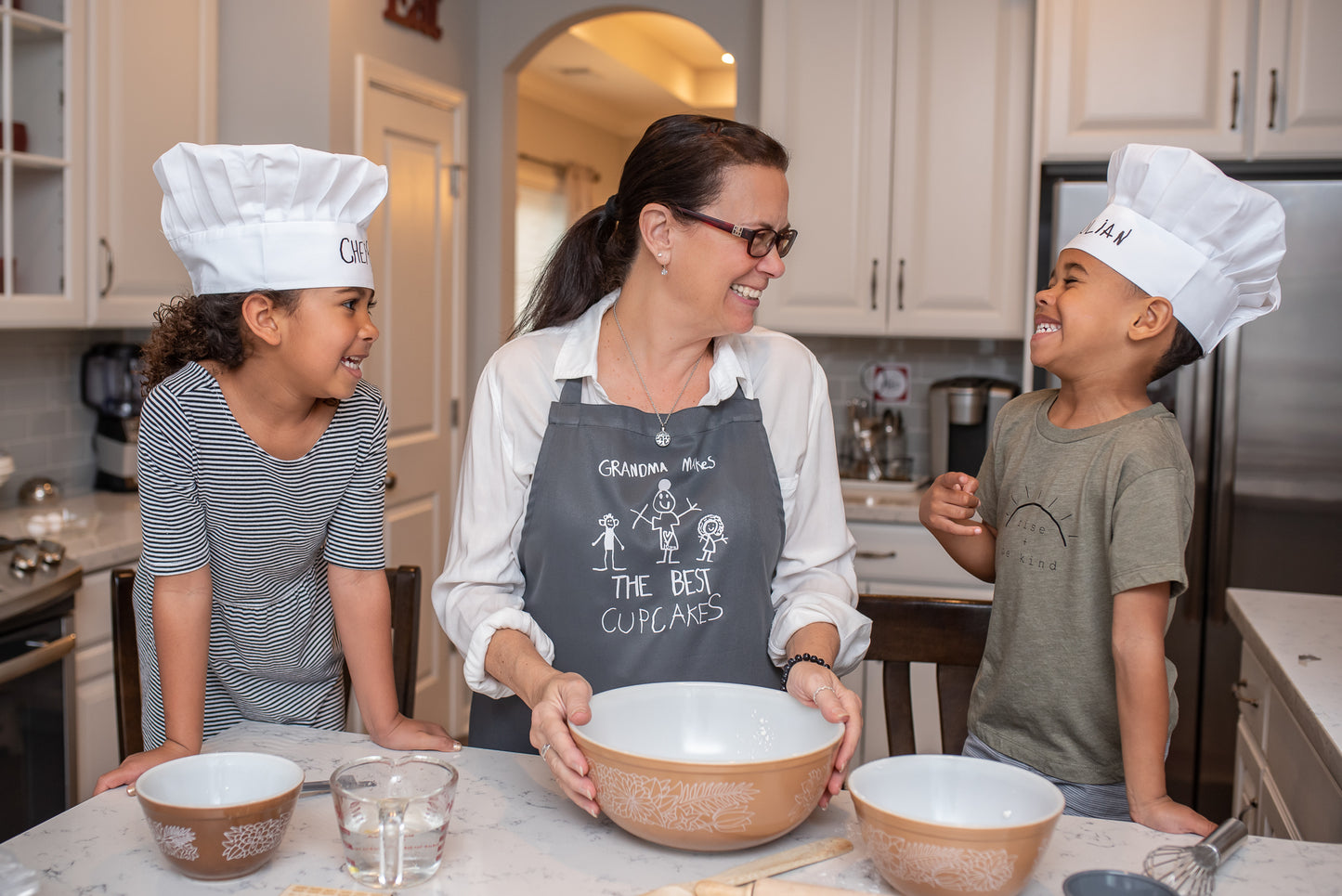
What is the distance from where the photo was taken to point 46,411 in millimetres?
2973

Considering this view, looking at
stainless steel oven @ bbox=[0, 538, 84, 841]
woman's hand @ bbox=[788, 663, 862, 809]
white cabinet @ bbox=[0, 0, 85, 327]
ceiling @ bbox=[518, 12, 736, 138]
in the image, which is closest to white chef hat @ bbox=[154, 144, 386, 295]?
woman's hand @ bbox=[788, 663, 862, 809]

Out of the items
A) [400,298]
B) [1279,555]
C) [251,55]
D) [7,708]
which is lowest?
[7,708]

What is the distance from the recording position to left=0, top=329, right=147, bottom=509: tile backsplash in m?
2.86

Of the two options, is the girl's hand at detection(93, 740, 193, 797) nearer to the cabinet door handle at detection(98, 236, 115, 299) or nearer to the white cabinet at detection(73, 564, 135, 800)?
the white cabinet at detection(73, 564, 135, 800)

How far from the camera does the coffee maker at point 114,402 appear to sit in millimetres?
2986

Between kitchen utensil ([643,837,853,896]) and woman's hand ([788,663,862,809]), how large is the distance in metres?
0.04

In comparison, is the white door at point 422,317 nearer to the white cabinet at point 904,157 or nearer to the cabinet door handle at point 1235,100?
the white cabinet at point 904,157

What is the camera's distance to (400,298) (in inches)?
140

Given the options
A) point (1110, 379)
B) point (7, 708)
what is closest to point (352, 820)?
point (1110, 379)

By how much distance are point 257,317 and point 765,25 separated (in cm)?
237

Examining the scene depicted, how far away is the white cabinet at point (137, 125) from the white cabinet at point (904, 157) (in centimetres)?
157

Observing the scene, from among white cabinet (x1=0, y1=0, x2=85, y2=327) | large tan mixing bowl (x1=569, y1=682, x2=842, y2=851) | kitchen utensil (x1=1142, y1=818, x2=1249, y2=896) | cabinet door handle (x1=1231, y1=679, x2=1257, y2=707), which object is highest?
white cabinet (x1=0, y1=0, x2=85, y2=327)

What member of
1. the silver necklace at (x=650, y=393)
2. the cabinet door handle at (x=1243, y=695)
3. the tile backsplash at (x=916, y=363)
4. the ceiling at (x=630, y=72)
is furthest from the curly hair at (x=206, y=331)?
the ceiling at (x=630, y=72)

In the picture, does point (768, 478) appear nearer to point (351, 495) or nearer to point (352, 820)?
point (351, 495)
